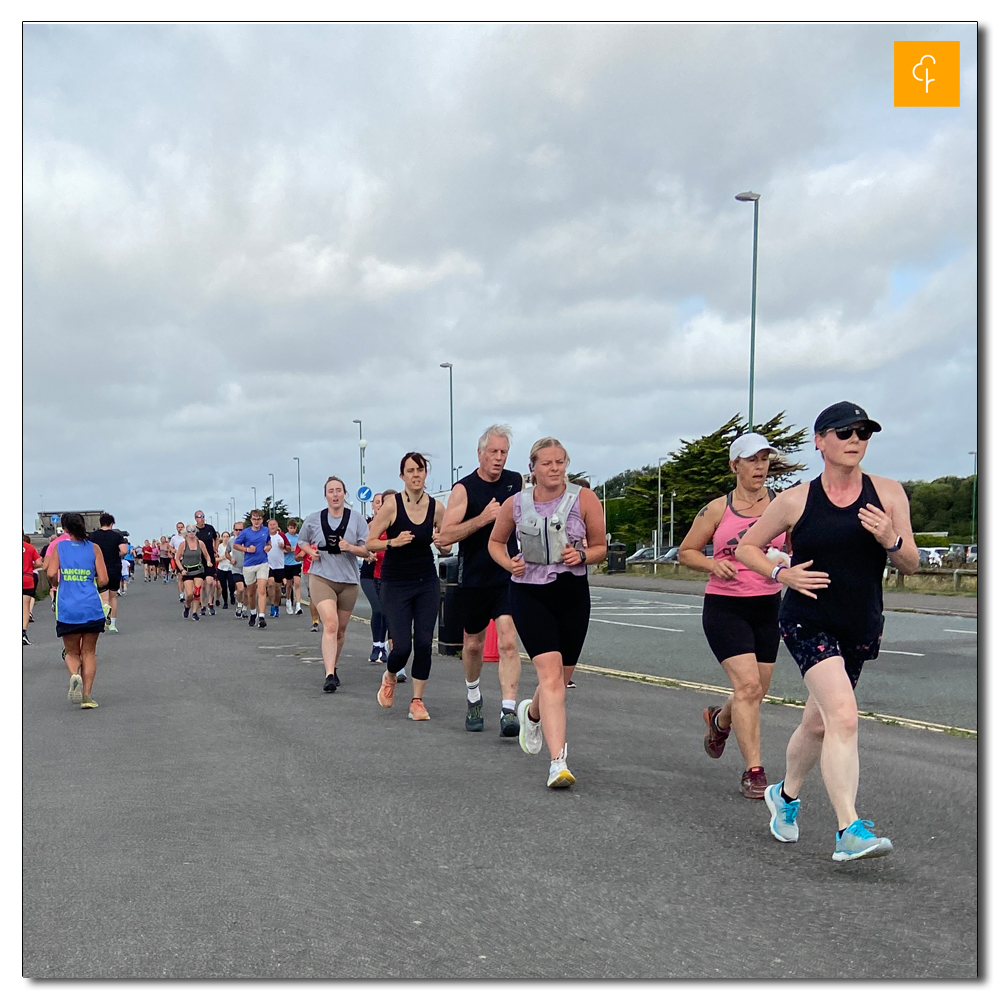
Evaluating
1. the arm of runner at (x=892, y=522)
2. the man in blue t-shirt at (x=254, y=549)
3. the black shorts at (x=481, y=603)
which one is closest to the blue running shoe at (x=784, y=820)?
the arm of runner at (x=892, y=522)

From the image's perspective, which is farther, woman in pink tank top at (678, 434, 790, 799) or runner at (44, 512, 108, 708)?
runner at (44, 512, 108, 708)

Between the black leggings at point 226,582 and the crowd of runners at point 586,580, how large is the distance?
13250 millimetres

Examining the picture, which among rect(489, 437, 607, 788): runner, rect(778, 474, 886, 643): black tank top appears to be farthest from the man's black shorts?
rect(778, 474, 886, 643): black tank top

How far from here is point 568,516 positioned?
628 cm

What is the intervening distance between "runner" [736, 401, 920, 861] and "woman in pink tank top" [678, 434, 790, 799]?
3.94 ft

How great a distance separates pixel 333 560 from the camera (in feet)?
35.3

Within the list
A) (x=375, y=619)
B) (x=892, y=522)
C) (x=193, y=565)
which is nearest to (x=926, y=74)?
(x=892, y=522)

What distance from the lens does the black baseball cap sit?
4.43 m

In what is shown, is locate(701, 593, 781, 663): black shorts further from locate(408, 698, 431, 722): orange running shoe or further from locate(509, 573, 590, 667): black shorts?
locate(408, 698, 431, 722): orange running shoe

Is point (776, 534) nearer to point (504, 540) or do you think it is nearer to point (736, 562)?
point (736, 562)

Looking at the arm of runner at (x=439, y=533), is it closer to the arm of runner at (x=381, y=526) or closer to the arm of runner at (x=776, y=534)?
the arm of runner at (x=381, y=526)

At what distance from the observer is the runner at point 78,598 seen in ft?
32.6

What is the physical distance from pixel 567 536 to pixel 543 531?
129 millimetres
